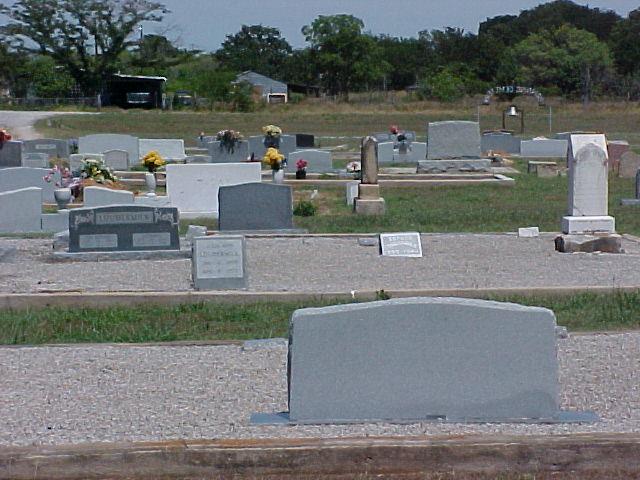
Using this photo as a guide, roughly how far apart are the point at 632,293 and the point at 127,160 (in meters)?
19.1

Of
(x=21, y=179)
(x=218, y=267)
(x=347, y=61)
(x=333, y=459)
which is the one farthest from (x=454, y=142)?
(x=347, y=61)

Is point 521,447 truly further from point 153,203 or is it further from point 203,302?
point 153,203

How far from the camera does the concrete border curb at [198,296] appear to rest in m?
10.2

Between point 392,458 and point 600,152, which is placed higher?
point 600,152

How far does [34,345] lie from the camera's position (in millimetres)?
8406

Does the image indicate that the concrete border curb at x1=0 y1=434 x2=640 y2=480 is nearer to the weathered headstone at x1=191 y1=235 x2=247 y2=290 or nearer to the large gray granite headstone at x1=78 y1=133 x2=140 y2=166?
the weathered headstone at x1=191 y1=235 x2=247 y2=290

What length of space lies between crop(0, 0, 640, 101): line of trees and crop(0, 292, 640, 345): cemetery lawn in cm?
5317

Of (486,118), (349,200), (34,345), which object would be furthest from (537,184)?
(486,118)

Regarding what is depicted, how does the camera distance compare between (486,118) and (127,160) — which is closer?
(127,160)

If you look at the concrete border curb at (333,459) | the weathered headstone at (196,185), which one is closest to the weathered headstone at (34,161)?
the weathered headstone at (196,185)

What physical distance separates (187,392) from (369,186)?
11657 mm

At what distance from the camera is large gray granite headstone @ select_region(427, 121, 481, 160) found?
26.0 m

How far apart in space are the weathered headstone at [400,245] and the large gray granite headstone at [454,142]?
12713mm

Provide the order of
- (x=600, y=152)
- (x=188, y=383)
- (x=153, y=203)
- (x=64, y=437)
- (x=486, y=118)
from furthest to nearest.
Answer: (x=486, y=118) → (x=153, y=203) → (x=600, y=152) → (x=188, y=383) → (x=64, y=437)
